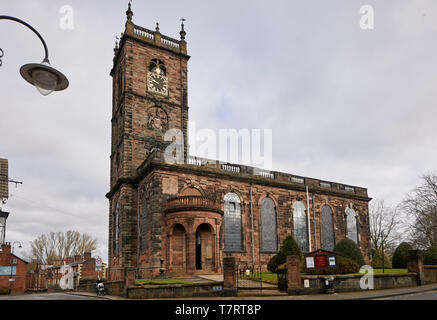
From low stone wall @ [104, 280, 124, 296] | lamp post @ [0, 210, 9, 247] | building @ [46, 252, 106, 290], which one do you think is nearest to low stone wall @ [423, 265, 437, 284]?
low stone wall @ [104, 280, 124, 296]

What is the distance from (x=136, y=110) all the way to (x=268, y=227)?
55.6 feet

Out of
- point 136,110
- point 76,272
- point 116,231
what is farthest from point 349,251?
point 76,272

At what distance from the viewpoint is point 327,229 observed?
41.9 metres

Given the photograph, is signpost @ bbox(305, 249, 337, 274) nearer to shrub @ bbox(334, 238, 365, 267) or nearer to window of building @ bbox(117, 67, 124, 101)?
shrub @ bbox(334, 238, 365, 267)

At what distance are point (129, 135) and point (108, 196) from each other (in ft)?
28.1

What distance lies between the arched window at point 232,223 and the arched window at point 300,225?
709 centimetres

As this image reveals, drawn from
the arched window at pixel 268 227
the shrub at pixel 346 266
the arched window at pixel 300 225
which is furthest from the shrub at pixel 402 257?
the arched window at pixel 268 227

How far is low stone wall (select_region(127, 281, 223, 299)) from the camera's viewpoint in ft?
66.7

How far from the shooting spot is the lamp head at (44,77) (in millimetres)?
8008

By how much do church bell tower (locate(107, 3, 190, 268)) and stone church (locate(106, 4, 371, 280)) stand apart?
96 millimetres

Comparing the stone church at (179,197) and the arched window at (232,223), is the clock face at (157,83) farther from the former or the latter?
the arched window at (232,223)

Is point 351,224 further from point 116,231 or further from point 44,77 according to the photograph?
point 44,77
